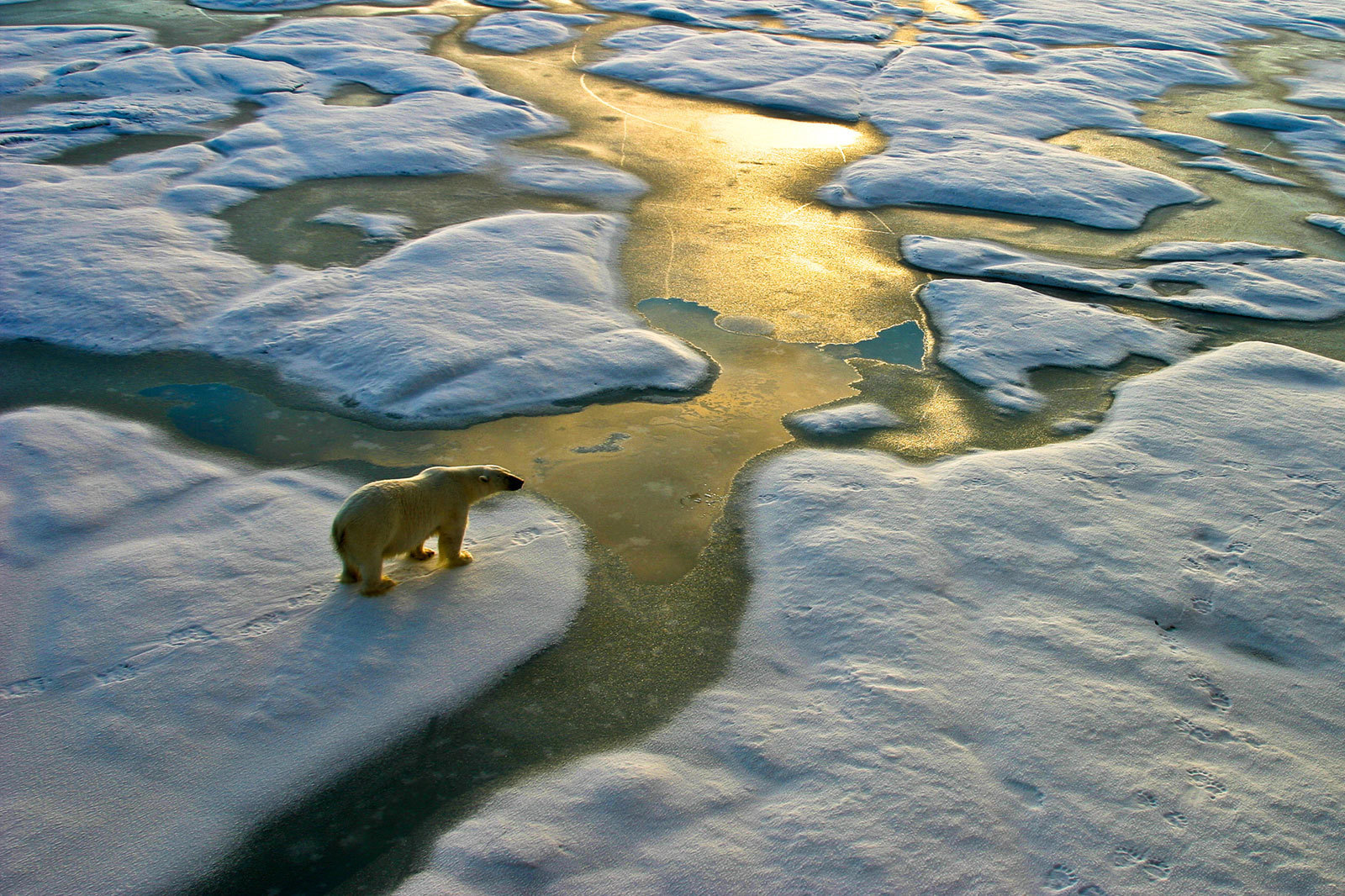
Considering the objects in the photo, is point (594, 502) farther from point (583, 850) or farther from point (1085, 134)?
point (1085, 134)

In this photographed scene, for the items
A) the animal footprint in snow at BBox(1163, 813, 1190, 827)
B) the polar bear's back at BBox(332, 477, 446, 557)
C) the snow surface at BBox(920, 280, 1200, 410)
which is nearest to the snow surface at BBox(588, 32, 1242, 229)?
the snow surface at BBox(920, 280, 1200, 410)

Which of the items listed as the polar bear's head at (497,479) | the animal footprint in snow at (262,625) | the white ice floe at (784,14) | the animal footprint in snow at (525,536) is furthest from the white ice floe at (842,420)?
the white ice floe at (784,14)

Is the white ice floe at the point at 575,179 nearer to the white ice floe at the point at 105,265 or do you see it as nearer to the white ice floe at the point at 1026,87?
the white ice floe at the point at 105,265

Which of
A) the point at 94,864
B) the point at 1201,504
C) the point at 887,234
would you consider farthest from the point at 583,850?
the point at 887,234

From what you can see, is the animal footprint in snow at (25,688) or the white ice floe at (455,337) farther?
the white ice floe at (455,337)

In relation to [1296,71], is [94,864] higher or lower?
lower
